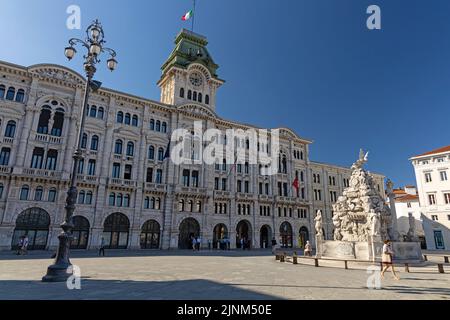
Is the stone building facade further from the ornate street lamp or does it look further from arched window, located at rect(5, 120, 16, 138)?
the ornate street lamp

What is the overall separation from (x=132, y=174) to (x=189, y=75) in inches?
766

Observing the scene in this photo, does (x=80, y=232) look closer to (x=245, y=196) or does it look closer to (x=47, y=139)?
(x=47, y=139)

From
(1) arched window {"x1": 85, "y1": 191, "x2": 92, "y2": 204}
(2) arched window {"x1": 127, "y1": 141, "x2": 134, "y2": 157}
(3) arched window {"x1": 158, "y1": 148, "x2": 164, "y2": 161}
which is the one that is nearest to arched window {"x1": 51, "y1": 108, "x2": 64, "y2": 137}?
(1) arched window {"x1": 85, "y1": 191, "x2": 92, "y2": 204}

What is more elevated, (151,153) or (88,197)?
(151,153)

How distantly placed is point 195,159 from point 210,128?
19.4 ft

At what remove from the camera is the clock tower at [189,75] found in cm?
4492

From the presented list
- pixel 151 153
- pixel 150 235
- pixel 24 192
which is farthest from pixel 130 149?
pixel 24 192

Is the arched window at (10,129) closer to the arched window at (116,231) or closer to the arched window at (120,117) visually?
the arched window at (120,117)

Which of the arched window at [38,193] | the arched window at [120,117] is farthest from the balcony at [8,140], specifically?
the arched window at [120,117]

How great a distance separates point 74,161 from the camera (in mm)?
13438

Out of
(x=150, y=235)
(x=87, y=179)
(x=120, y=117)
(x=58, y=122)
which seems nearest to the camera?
(x=87, y=179)

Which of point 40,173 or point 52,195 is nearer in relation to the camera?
point 40,173
